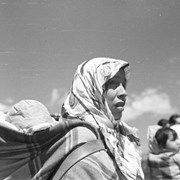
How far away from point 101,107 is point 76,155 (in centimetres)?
66

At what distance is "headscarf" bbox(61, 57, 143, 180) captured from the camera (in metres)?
2.10

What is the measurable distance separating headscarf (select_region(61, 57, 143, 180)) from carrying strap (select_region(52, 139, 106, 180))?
25 cm

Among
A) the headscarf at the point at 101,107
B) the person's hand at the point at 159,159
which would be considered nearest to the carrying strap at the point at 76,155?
the headscarf at the point at 101,107

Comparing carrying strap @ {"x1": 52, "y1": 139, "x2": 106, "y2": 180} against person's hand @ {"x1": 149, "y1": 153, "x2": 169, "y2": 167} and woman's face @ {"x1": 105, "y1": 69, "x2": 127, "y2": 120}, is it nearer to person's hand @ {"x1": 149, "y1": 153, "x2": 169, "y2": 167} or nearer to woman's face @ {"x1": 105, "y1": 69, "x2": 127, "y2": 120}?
woman's face @ {"x1": 105, "y1": 69, "x2": 127, "y2": 120}

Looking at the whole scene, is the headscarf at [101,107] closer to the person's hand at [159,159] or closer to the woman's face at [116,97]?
the woman's face at [116,97]

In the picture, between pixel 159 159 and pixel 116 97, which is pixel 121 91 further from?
pixel 159 159

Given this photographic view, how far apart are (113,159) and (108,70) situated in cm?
66

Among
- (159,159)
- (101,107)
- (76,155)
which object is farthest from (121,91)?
(159,159)

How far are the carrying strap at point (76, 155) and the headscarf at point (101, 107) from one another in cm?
25

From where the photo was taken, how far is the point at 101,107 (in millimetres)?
2230

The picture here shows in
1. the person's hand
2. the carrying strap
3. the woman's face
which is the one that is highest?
the woman's face

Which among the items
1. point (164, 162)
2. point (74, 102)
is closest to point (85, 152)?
A: point (74, 102)

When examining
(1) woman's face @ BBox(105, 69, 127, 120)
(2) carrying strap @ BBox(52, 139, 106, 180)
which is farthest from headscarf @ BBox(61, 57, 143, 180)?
(2) carrying strap @ BBox(52, 139, 106, 180)

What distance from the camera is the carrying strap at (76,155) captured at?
1.57 m
